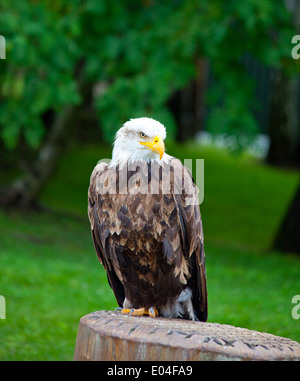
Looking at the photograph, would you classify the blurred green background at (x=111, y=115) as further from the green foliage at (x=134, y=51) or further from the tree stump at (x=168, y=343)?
the tree stump at (x=168, y=343)

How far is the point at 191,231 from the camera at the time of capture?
13.0 feet

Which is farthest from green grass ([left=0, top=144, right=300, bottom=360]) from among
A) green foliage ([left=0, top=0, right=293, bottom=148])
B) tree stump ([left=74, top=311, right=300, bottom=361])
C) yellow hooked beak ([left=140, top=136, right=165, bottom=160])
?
yellow hooked beak ([left=140, top=136, right=165, bottom=160])

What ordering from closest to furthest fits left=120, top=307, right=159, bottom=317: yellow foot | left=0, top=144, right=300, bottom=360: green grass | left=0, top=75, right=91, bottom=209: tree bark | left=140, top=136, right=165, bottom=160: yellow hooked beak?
left=140, top=136, right=165, bottom=160: yellow hooked beak < left=120, top=307, right=159, bottom=317: yellow foot < left=0, top=144, right=300, bottom=360: green grass < left=0, top=75, right=91, bottom=209: tree bark

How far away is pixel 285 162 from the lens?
52.5 ft

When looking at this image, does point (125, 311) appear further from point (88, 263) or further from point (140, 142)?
point (88, 263)

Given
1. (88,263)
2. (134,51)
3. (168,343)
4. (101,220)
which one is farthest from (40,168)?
(168,343)

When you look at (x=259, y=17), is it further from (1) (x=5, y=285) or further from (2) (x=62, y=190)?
(2) (x=62, y=190)

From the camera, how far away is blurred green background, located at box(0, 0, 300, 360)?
6641 millimetres

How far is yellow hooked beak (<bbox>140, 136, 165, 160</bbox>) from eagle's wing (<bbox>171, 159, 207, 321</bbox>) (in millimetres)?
281

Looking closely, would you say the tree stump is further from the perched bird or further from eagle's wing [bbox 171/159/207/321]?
eagle's wing [bbox 171/159/207/321]

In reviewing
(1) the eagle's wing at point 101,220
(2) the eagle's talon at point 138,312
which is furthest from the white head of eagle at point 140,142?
(2) the eagle's talon at point 138,312

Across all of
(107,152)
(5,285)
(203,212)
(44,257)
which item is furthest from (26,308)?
(107,152)

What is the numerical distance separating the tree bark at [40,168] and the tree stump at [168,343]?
25.3ft

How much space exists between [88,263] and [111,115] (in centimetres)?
203
